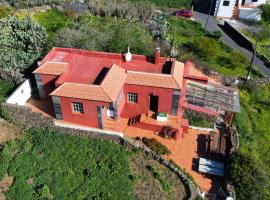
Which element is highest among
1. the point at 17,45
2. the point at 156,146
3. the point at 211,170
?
the point at 17,45

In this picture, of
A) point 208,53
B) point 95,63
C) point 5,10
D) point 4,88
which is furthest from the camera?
point 5,10

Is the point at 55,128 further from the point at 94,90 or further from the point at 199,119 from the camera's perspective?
the point at 199,119

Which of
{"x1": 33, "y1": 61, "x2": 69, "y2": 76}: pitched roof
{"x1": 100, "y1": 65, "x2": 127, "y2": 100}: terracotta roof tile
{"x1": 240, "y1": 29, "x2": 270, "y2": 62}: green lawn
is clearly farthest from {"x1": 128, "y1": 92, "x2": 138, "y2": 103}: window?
{"x1": 240, "y1": 29, "x2": 270, "y2": 62}: green lawn

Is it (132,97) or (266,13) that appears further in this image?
(266,13)

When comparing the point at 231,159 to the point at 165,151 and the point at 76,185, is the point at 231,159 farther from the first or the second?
the point at 76,185

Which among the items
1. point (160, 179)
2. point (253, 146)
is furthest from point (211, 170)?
point (253, 146)

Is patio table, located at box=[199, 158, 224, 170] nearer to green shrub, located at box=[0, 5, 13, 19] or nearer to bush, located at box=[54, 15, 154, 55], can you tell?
bush, located at box=[54, 15, 154, 55]

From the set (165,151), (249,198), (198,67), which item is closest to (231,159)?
(249,198)
